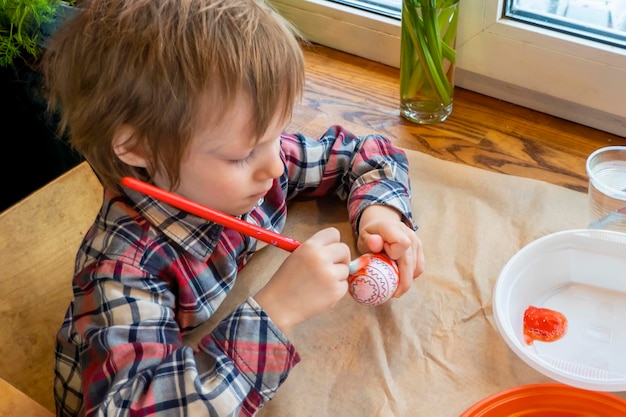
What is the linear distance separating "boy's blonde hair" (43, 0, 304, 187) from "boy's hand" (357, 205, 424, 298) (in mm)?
158

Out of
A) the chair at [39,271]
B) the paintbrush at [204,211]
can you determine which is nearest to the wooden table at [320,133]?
the chair at [39,271]

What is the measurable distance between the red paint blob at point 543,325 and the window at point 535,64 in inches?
12.1

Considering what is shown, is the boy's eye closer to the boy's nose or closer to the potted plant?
the boy's nose

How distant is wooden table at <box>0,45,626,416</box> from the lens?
73 centimetres

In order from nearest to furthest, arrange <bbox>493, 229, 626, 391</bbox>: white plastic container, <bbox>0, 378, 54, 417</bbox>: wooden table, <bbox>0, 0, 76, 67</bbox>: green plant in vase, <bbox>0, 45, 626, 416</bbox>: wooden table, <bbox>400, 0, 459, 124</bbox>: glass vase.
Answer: <bbox>0, 378, 54, 417</bbox>: wooden table
<bbox>493, 229, 626, 391</bbox>: white plastic container
<bbox>0, 45, 626, 416</bbox>: wooden table
<bbox>400, 0, 459, 124</bbox>: glass vase
<bbox>0, 0, 76, 67</bbox>: green plant in vase

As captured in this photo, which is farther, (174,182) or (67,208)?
(67,208)

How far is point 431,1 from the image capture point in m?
0.81

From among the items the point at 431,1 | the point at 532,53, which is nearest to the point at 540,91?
the point at 532,53

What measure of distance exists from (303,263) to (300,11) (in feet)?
1.94

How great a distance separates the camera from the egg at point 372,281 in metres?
0.62

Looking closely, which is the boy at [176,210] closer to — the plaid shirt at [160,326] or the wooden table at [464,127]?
the plaid shirt at [160,326]

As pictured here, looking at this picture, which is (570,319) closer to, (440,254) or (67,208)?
(440,254)

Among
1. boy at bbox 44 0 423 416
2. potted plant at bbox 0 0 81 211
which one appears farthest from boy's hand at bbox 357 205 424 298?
potted plant at bbox 0 0 81 211

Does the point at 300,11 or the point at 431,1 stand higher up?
the point at 431,1
